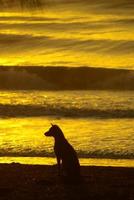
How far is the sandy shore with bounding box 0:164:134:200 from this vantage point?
1026 cm

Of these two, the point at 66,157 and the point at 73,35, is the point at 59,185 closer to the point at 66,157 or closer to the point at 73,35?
the point at 66,157

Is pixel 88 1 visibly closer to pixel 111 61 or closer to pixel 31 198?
pixel 111 61

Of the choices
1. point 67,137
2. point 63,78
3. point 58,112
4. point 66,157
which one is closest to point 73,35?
point 63,78

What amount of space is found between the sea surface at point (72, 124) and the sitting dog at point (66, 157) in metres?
2.78

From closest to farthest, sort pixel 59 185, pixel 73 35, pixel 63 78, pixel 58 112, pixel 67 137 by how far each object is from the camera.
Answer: pixel 59 185 < pixel 67 137 < pixel 58 112 < pixel 63 78 < pixel 73 35

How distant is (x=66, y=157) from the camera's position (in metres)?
10.9

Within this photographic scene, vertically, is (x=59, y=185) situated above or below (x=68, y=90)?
below

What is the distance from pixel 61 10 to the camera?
52.1 m

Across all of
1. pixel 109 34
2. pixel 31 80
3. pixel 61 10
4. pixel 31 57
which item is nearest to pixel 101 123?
pixel 31 80

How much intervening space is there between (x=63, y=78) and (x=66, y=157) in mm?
20910

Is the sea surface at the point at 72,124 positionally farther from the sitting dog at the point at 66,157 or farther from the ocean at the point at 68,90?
the sitting dog at the point at 66,157

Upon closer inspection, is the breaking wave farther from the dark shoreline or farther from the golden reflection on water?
the dark shoreline

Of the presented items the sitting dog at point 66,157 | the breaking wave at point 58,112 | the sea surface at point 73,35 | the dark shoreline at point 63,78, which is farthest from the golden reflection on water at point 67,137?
the dark shoreline at point 63,78

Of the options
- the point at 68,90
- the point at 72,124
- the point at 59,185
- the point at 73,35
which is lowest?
the point at 59,185
